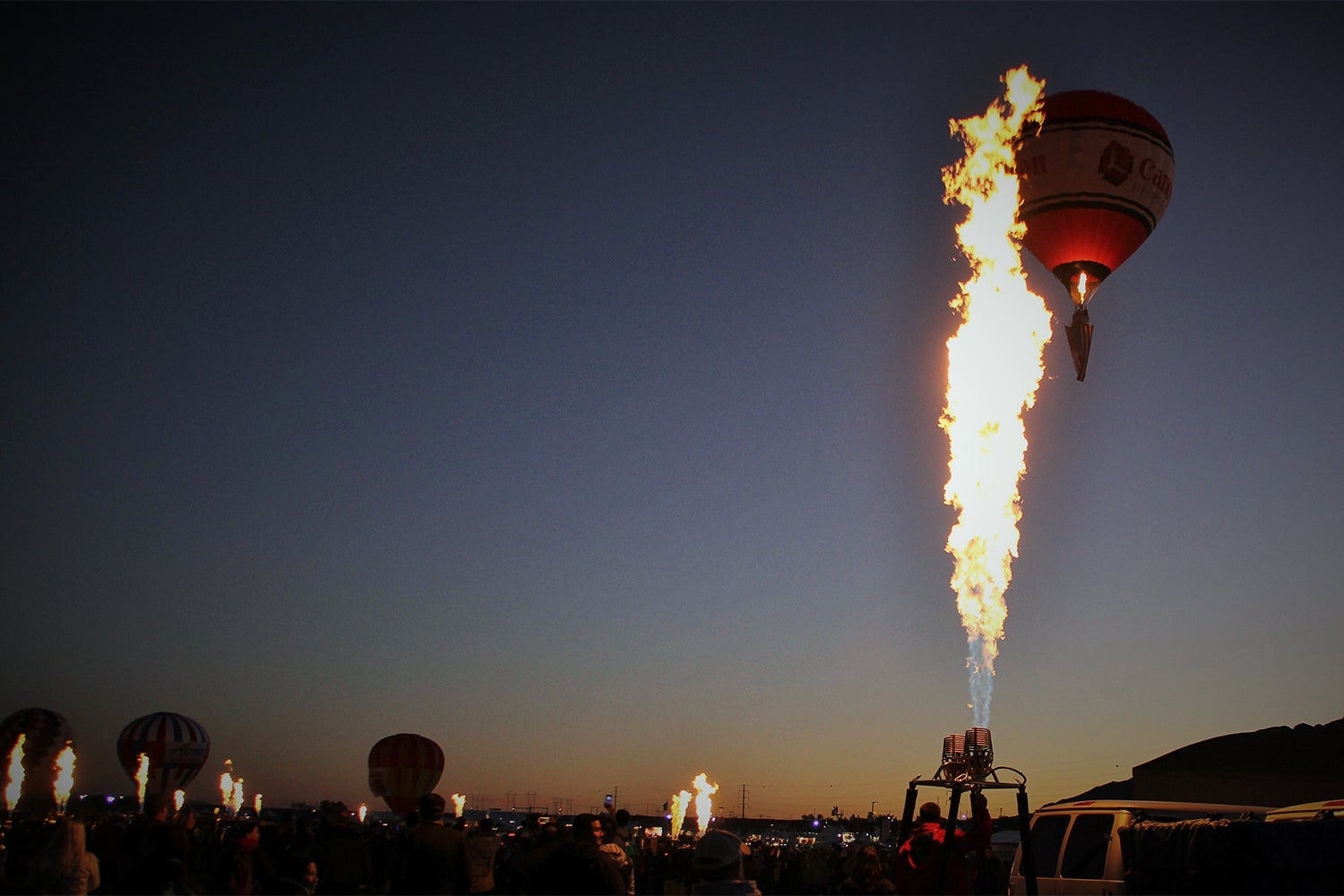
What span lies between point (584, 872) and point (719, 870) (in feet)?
3.10

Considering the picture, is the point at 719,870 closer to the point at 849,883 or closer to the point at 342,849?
the point at 849,883

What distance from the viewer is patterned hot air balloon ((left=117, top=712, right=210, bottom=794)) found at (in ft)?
134

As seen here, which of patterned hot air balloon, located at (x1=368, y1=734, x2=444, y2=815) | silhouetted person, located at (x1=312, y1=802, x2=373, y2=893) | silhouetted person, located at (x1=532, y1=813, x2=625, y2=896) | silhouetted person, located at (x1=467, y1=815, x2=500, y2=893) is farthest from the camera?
patterned hot air balloon, located at (x1=368, y1=734, x2=444, y2=815)

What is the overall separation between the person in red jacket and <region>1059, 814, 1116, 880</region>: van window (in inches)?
36.3

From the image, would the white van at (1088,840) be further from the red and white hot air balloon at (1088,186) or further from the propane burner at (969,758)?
the red and white hot air balloon at (1088,186)

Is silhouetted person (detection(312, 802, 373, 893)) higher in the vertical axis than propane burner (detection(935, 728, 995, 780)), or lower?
lower

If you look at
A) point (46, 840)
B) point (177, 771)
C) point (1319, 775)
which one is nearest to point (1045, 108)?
point (46, 840)

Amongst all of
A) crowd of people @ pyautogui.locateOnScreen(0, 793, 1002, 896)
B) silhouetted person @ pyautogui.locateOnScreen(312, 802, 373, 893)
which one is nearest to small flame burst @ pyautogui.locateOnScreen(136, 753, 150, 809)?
crowd of people @ pyautogui.locateOnScreen(0, 793, 1002, 896)

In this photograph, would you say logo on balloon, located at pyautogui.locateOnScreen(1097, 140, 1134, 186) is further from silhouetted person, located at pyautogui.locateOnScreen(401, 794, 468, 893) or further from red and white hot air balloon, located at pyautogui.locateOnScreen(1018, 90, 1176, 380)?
silhouetted person, located at pyautogui.locateOnScreen(401, 794, 468, 893)

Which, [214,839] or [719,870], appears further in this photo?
[214,839]

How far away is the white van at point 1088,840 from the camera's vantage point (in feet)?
33.2

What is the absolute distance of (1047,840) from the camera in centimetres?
1120

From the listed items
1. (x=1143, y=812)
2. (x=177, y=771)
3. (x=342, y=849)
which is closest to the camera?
(x=1143, y=812)

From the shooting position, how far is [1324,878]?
7.47 m
